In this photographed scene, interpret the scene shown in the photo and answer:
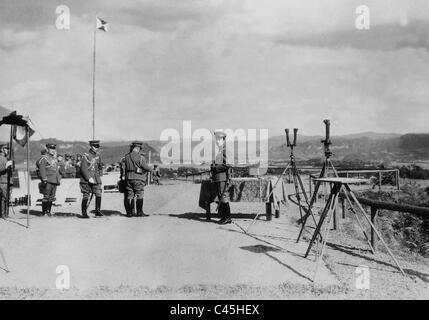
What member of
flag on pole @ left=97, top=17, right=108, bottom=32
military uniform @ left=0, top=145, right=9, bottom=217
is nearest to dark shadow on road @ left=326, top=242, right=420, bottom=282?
military uniform @ left=0, top=145, right=9, bottom=217

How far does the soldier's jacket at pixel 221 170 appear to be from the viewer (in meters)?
9.80

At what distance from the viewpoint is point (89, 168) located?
11102 mm

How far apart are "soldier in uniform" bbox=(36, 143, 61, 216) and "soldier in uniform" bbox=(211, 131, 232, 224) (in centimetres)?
474

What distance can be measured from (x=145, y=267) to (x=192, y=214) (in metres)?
5.48

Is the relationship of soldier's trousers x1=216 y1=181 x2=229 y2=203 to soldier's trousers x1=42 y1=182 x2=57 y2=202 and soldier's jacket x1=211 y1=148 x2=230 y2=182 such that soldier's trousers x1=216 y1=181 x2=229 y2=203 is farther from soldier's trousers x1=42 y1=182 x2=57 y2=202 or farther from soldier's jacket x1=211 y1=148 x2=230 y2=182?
soldier's trousers x1=42 y1=182 x2=57 y2=202

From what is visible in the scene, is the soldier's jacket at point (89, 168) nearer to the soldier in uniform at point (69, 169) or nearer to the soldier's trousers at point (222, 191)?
the soldier's trousers at point (222, 191)

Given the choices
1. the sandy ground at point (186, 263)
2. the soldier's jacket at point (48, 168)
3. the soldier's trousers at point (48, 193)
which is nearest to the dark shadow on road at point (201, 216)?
the sandy ground at point (186, 263)

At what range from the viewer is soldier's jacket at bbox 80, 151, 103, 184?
36.1 ft

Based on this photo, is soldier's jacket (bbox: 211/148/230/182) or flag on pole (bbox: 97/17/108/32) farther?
flag on pole (bbox: 97/17/108/32)

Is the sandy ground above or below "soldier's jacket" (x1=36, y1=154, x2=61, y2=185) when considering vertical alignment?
below

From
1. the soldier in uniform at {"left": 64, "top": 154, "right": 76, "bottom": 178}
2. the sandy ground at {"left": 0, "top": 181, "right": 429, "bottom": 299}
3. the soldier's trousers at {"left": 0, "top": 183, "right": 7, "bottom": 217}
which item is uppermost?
the soldier in uniform at {"left": 64, "top": 154, "right": 76, "bottom": 178}

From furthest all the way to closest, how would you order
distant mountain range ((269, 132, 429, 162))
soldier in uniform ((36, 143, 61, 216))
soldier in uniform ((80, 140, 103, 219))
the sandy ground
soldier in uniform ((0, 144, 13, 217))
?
distant mountain range ((269, 132, 429, 162)) → soldier in uniform ((36, 143, 61, 216)) → soldier in uniform ((80, 140, 103, 219)) → soldier in uniform ((0, 144, 13, 217)) → the sandy ground

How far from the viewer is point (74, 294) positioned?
5.09 metres
